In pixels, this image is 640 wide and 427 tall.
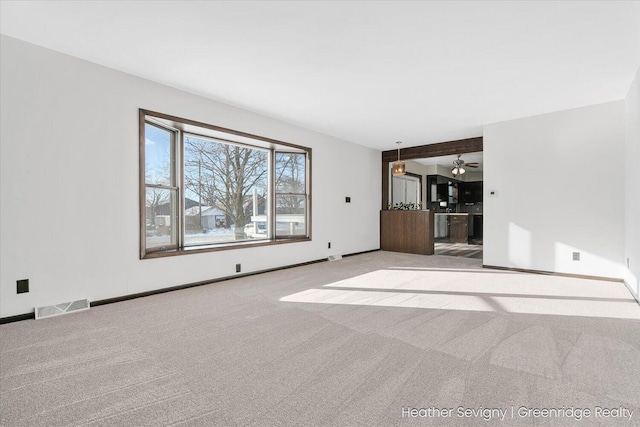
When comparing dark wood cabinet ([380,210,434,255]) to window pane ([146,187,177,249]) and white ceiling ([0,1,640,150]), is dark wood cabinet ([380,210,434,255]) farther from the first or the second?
window pane ([146,187,177,249])

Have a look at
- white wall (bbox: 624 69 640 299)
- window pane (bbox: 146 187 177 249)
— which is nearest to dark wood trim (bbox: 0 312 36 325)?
window pane (bbox: 146 187 177 249)

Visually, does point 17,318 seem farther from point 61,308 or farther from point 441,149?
point 441,149

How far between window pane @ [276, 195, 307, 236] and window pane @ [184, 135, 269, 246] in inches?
10.3

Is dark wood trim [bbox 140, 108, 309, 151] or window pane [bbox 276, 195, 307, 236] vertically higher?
dark wood trim [bbox 140, 108, 309, 151]

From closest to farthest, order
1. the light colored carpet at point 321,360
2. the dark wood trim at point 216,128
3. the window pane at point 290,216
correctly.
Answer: the light colored carpet at point 321,360, the dark wood trim at point 216,128, the window pane at point 290,216

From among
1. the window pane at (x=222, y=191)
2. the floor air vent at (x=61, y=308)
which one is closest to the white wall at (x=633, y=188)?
the window pane at (x=222, y=191)

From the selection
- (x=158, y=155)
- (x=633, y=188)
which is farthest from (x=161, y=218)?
(x=633, y=188)

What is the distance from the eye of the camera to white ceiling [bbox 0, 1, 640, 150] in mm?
2377

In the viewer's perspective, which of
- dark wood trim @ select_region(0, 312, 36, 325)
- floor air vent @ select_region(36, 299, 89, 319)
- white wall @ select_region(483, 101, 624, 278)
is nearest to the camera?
dark wood trim @ select_region(0, 312, 36, 325)

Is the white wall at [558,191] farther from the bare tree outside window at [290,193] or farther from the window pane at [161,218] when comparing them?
the window pane at [161,218]

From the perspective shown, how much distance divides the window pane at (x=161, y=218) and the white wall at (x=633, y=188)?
554 centimetres

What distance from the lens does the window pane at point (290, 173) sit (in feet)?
18.3

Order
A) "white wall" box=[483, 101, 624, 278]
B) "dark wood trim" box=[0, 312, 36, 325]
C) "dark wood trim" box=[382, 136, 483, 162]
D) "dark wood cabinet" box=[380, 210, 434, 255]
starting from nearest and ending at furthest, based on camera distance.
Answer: "dark wood trim" box=[0, 312, 36, 325] → "white wall" box=[483, 101, 624, 278] → "dark wood trim" box=[382, 136, 483, 162] → "dark wood cabinet" box=[380, 210, 434, 255]

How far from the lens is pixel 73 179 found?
10.2 feet
